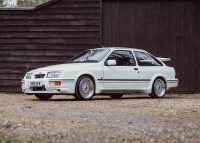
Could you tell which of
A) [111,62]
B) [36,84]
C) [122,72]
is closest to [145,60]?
[122,72]

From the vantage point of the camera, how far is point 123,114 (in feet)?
29.4

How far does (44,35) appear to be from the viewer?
1952 cm

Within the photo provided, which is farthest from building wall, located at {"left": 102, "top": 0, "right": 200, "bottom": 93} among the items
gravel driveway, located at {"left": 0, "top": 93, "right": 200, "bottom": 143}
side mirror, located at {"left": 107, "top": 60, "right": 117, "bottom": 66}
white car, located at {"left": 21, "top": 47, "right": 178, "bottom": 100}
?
gravel driveway, located at {"left": 0, "top": 93, "right": 200, "bottom": 143}

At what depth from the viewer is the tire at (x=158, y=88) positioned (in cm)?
1477

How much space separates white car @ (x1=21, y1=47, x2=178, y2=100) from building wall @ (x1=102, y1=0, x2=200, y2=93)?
3.98 m

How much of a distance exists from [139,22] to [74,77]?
701 cm

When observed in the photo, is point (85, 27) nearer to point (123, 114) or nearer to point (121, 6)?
point (121, 6)

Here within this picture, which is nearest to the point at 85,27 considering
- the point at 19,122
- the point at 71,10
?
the point at 71,10

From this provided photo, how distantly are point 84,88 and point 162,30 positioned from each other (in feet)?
23.1

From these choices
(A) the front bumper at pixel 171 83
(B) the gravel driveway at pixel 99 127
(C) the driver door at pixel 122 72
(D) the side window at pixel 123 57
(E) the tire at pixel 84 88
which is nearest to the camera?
(B) the gravel driveway at pixel 99 127

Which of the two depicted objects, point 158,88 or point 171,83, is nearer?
point 158,88

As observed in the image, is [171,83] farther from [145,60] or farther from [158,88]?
[145,60]

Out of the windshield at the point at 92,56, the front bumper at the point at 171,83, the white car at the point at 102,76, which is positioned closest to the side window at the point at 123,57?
the white car at the point at 102,76

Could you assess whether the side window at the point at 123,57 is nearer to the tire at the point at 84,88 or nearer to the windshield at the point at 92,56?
the windshield at the point at 92,56
